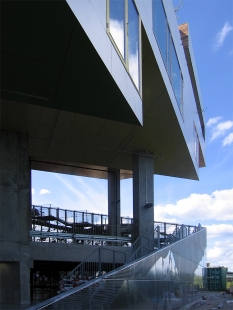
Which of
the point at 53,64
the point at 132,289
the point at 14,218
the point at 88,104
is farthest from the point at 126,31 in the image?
the point at 14,218

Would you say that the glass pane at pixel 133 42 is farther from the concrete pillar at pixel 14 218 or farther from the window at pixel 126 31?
the concrete pillar at pixel 14 218

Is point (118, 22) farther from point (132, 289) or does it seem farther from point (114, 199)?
point (114, 199)

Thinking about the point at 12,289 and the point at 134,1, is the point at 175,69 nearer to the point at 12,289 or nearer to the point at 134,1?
the point at 134,1

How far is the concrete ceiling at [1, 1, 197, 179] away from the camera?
24.8 ft

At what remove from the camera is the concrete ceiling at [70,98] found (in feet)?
24.8

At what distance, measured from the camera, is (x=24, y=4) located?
6.82 m

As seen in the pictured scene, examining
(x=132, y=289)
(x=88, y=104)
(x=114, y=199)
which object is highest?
(x=88, y=104)

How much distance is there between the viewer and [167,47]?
56.8 ft

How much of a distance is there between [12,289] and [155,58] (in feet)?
30.7

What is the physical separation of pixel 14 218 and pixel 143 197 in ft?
22.3

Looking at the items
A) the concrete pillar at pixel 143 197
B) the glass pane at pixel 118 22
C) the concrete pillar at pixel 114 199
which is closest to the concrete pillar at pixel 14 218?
the concrete pillar at pixel 143 197

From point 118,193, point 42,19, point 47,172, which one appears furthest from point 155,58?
point 47,172

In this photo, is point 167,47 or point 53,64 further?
point 167,47

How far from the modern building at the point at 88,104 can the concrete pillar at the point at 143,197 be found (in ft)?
0.16
